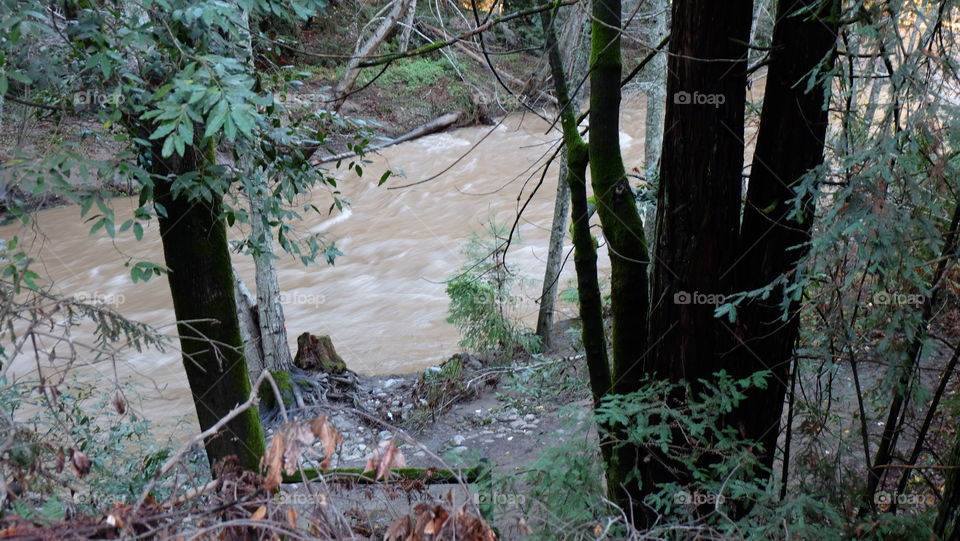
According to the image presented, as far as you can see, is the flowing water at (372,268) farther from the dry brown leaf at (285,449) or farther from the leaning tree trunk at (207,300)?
the dry brown leaf at (285,449)

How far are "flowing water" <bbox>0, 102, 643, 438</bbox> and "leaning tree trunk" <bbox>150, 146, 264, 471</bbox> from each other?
454 centimetres

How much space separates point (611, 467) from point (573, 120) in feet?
5.63

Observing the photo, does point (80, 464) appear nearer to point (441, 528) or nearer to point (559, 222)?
point (441, 528)

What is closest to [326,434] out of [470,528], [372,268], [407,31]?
[470,528]

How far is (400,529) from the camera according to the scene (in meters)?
1.70

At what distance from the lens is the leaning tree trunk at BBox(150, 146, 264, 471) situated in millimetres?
3721

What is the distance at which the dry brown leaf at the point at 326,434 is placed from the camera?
1617 mm

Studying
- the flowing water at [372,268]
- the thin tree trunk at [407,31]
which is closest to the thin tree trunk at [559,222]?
the flowing water at [372,268]

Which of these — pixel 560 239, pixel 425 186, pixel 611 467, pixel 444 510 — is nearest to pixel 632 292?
pixel 611 467

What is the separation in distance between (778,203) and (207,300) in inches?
115

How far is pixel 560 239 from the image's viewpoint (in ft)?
29.3

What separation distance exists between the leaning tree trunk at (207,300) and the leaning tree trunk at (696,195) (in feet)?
7.20

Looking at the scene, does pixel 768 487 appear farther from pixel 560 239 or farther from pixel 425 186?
pixel 425 186

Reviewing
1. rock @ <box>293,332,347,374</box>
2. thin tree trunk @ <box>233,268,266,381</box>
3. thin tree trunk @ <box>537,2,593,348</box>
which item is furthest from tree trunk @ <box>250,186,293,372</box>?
thin tree trunk @ <box>537,2,593,348</box>
